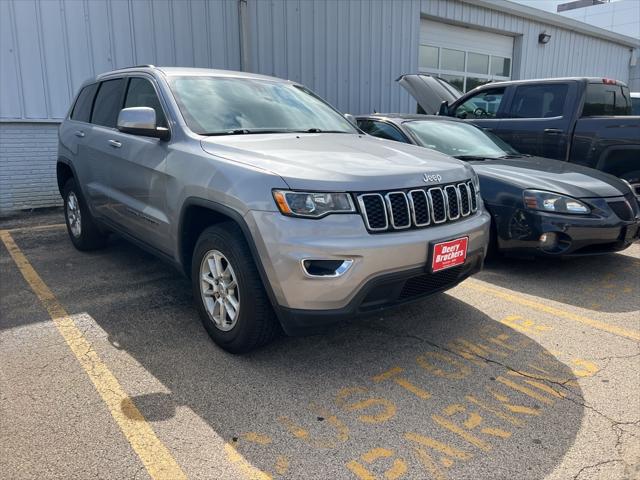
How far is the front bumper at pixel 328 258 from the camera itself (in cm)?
267

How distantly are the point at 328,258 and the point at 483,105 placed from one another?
6.03 meters

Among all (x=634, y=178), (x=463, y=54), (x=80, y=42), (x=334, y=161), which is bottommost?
(x=634, y=178)

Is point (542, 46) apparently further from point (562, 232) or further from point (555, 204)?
point (562, 232)

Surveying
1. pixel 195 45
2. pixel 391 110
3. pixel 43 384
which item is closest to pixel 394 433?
pixel 43 384

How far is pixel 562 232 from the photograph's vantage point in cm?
460

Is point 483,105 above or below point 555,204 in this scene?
above

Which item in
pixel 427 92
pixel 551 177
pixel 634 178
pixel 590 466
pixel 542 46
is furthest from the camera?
pixel 542 46

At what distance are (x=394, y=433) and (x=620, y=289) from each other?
3161mm

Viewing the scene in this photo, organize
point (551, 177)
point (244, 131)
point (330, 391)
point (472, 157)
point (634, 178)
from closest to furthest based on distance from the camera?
point (330, 391), point (244, 131), point (551, 177), point (472, 157), point (634, 178)

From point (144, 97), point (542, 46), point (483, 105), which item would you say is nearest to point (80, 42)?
point (144, 97)

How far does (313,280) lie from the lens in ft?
8.81

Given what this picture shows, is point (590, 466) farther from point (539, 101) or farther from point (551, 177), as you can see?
point (539, 101)

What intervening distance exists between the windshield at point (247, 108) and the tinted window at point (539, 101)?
147 inches

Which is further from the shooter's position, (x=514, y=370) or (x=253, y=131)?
(x=253, y=131)
